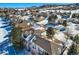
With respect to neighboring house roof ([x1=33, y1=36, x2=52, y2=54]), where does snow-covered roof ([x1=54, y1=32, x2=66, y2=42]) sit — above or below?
above

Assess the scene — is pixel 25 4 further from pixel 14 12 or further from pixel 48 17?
pixel 48 17

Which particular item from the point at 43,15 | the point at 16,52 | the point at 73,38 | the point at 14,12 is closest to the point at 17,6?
the point at 14,12

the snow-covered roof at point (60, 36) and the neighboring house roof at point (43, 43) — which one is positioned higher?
the snow-covered roof at point (60, 36)

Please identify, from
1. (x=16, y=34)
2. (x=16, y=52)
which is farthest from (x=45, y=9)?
(x=16, y=52)

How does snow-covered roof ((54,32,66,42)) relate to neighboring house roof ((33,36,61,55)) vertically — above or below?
above

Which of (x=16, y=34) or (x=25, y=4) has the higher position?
(x=25, y=4)

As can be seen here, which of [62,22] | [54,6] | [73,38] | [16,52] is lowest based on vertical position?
[16,52]

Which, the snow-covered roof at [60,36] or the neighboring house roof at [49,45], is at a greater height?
the snow-covered roof at [60,36]

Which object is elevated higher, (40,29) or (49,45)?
(40,29)
